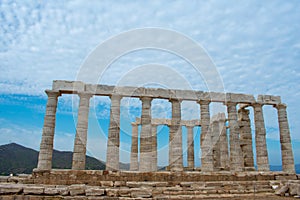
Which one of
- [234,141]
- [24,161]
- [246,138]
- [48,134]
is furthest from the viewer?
[24,161]

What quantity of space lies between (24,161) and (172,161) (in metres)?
Answer: 52.6

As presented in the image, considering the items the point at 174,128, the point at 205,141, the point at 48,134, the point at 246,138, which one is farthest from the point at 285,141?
the point at 48,134

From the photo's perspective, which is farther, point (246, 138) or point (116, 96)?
point (246, 138)

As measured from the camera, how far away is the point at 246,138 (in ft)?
96.2

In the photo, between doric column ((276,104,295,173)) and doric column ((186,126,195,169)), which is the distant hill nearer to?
A: doric column ((186,126,195,169))

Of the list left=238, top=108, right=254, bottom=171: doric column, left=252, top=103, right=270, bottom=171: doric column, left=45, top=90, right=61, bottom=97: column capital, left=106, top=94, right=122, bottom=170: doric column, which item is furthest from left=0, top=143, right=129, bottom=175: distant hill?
left=45, top=90, right=61, bottom=97: column capital

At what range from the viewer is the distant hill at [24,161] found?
2281 inches

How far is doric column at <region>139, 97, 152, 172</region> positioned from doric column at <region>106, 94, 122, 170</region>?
2166 mm

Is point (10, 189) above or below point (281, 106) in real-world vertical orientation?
below

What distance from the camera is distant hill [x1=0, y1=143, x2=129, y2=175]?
57.9 meters

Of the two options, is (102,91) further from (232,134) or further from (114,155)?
(232,134)

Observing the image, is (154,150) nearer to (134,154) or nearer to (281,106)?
(134,154)

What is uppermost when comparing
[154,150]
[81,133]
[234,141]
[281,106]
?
[281,106]

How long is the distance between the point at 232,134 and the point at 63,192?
17.9m
